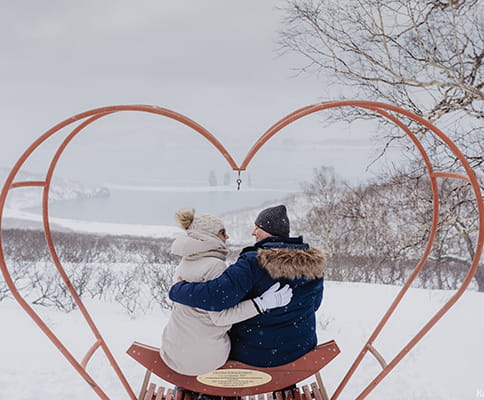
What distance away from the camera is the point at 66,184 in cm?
3747

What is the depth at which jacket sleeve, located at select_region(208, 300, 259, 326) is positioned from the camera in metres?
2.25

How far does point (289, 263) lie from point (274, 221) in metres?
0.29

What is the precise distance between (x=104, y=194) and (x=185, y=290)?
3943 centimetres

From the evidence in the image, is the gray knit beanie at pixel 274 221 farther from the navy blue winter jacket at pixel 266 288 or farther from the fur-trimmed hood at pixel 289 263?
the fur-trimmed hood at pixel 289 263

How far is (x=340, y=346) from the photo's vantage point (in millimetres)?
5070

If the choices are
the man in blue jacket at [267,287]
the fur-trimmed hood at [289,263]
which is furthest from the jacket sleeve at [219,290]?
the fur-trimmed hood at [289,263]

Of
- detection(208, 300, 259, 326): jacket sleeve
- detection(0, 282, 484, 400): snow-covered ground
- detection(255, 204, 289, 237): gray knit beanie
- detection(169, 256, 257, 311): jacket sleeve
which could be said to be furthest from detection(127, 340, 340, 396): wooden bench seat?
detection(0, 282, 484, 400): snow-covered ground

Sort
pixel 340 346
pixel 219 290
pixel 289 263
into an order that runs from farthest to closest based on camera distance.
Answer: pixel 340 346 → pixel 289 263 → pixel 219 290

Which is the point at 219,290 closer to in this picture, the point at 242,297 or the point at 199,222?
the point at 242,297

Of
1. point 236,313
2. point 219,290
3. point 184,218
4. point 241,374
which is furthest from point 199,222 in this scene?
point 241,374

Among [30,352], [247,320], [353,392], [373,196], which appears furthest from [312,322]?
[373,196]

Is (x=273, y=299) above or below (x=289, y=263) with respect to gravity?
below

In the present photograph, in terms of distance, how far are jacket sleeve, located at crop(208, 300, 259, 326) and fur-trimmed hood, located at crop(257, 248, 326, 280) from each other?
20 centimetres

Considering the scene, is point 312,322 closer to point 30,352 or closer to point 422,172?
point 30,352
